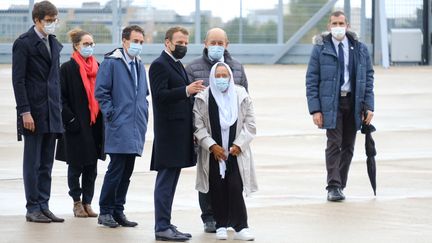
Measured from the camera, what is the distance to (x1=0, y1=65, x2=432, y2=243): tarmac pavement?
1127 cm

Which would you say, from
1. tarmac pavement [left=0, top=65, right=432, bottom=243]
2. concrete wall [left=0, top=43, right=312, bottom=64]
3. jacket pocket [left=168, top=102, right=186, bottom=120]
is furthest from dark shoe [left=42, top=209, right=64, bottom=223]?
concrete wall [left=0, top=43, right=312, bottom=64]

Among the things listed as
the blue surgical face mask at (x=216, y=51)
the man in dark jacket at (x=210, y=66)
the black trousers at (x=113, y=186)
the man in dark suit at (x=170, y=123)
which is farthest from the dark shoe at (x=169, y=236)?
the blue surgical face mask at (x=216, y=51)

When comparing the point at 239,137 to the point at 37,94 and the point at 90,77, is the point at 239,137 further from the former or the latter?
the point at 90,77

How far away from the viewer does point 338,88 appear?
13609mm

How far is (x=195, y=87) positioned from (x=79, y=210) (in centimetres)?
209

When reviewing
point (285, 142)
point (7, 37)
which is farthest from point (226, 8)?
point (285, 142)

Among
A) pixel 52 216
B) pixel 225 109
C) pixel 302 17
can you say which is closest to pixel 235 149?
pixel 225 109

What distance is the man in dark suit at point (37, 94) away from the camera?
467 inches

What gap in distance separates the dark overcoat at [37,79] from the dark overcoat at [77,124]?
0.40 meters

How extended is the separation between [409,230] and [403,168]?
4747mm

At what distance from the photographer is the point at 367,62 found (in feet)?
45.3

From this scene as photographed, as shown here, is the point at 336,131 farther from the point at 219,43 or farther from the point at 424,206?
the point at 219,43

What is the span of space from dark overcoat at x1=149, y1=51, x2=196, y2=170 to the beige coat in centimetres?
10

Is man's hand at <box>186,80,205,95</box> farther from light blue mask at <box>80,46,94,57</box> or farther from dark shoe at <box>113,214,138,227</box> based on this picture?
light blue mask at <box>80,46,94,57</box>
